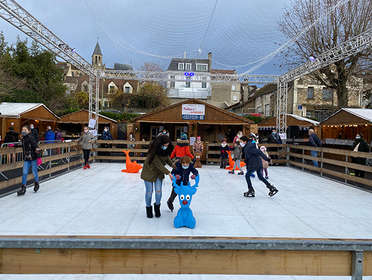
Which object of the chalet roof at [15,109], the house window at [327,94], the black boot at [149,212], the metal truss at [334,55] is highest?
the house window at [327,94]

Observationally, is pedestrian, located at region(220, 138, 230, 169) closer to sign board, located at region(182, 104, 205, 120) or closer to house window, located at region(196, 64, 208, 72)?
sign board, located at region(182, 104, 205, 120)

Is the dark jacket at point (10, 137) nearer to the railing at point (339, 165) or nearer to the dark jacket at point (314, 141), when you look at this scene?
the railing at point (339, 165)

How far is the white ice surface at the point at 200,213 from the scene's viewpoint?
13.5 feet

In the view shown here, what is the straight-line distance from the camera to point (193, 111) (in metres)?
15.5

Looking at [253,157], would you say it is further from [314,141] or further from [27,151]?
[314,141]

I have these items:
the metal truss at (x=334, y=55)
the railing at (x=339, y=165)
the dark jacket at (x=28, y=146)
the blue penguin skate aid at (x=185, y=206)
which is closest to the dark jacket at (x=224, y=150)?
the railing at (x=339, y=165)

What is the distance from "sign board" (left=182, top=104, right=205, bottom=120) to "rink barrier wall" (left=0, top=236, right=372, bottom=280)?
46.1 ft

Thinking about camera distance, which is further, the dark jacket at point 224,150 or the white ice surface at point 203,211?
the dark jacket at point 224,150

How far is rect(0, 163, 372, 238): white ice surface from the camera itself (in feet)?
13.8

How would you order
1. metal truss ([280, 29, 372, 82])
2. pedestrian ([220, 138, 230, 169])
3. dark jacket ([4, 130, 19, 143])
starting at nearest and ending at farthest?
metal truss ([280, 29, 372, 82]) < dark jacket ([4, 130, 19, 143]) < pedestrian ([220, 138, 230, 169])

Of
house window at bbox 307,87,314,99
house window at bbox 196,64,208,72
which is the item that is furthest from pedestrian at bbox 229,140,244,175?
house window at bbox 196,64,208,72

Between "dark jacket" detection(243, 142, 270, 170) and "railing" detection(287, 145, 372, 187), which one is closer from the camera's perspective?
"dark jacket" detection(243, 142, 270, 170)

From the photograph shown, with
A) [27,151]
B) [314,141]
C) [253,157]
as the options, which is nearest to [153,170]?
[253,157]

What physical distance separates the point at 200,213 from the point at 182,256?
3705mm
